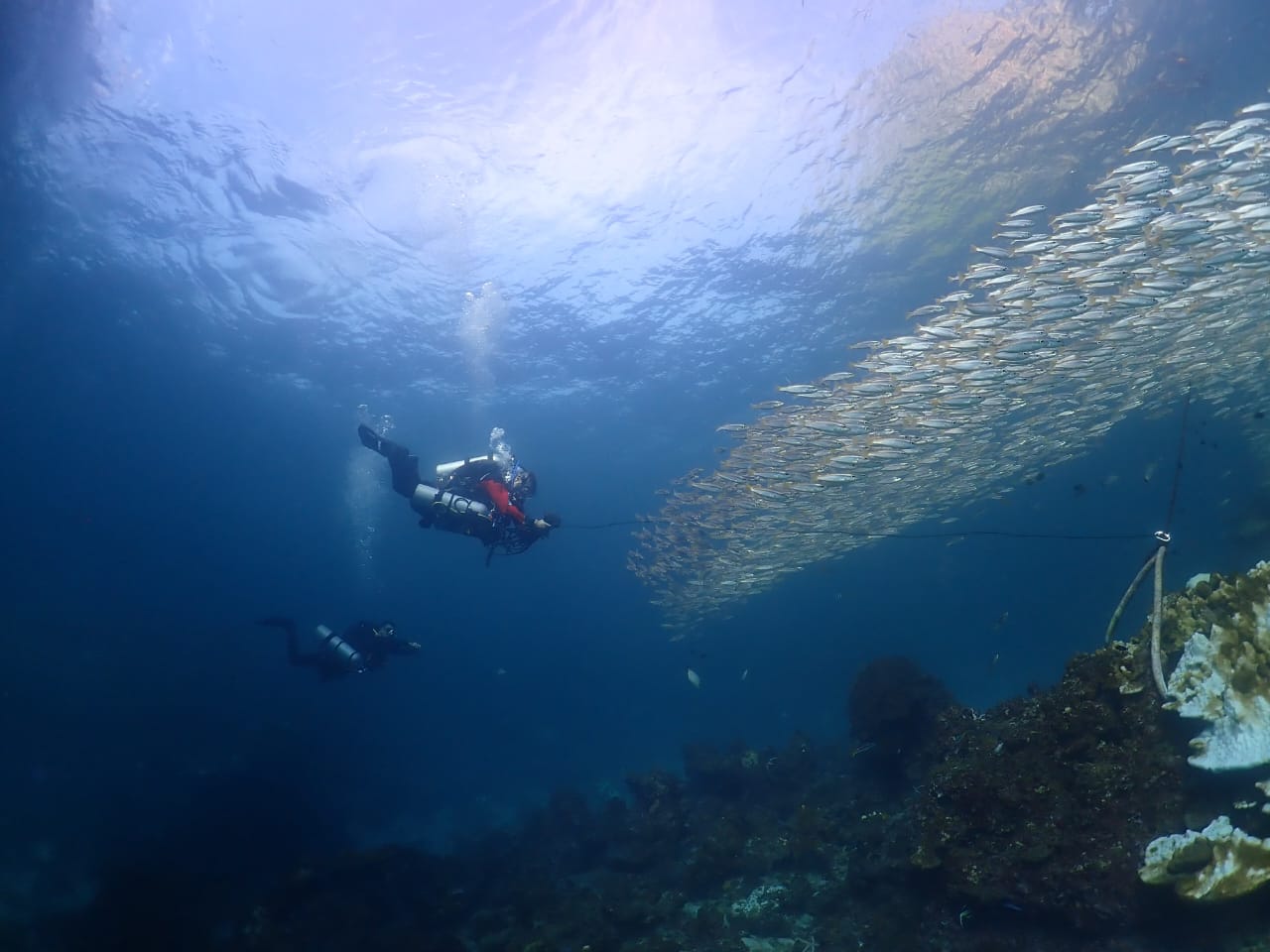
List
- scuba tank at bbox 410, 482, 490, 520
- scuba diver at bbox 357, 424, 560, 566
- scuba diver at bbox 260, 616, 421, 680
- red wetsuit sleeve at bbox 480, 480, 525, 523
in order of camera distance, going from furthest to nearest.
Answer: scuba diver at bbox 260, 616, 421, 680 < scuba tank at bbox 410, 482, 490, 520 < scuba diver at bbox 357, 424, 560, 566 < red wetsuit sleeve at bbox 480, 480, 525, 523

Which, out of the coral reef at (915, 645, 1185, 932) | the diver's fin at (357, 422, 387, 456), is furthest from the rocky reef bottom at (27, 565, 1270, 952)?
the diver's fin at (357, 422, 387, 456)

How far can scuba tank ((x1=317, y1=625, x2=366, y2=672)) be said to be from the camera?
1585 centimetres

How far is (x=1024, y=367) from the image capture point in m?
16.1

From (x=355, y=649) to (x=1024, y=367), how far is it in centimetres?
1864

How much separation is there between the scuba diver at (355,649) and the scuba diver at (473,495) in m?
4.90

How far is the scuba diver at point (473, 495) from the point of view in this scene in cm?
1102

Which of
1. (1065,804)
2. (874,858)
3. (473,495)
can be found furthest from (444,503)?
(1065,804)

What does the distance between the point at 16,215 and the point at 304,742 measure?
25.9 metres

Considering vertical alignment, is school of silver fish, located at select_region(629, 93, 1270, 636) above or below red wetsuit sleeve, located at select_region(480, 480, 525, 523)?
above

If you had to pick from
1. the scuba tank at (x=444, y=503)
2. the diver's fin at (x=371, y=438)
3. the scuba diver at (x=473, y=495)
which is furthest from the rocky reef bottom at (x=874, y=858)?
the diver's fin at (x=371, y=438)

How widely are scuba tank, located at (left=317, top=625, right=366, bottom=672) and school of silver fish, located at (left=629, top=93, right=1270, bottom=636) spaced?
8.32 m

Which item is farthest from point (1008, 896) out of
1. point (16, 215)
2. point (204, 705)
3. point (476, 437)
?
point (204, 705)

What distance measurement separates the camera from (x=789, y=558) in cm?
2748

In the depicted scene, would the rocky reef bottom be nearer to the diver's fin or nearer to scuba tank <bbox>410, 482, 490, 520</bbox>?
scuba tank <bbox>410, 482, 490, 520</bbox>
